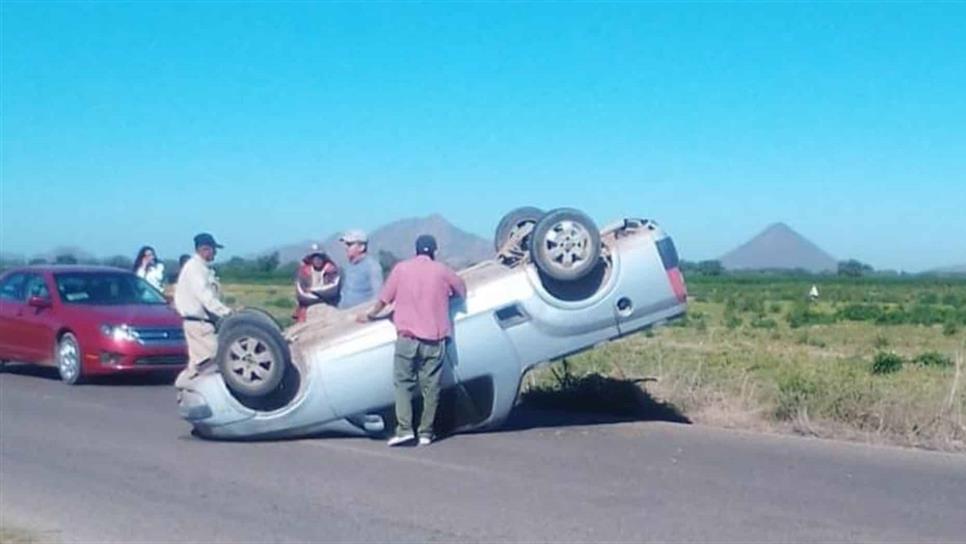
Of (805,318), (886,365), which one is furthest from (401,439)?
(805,318)

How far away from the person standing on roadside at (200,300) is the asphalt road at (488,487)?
0.82 meters

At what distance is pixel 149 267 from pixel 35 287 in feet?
8.37

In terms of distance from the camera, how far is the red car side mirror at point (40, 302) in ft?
63.1

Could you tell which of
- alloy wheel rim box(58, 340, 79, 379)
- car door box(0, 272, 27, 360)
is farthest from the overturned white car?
car door box(0, 272, 27, 360)

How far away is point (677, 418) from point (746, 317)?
133 ft

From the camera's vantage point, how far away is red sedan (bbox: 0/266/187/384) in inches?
715

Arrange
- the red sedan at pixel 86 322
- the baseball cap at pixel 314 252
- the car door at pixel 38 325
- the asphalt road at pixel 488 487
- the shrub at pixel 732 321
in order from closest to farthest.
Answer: the asphalt road at pixel 488 487 → the baseball cap at pixel 314 252 → the red sedan at pixel 86 322 → the car door at pixel 38 325 → the shrub at pixel 732 321

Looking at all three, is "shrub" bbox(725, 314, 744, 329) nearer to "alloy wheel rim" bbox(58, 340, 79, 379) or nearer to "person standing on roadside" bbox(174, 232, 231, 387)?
"alloy wheel rim" bbox(58, 340, 79, 379)

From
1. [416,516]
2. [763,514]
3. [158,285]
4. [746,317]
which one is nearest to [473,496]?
[416,516]

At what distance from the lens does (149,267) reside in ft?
72.7

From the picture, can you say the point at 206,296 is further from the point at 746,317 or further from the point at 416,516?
the point at 746,317

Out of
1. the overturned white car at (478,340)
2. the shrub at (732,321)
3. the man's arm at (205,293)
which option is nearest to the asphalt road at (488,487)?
the overturned white car at (478,340)

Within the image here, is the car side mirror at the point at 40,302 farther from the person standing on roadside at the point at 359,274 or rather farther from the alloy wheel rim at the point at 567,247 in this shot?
the alloy wheel rim at the point at 567,247

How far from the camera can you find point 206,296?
1395 centimetres
